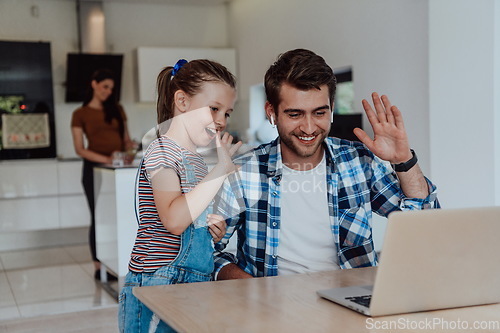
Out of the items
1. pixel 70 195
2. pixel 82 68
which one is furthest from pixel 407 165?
pixel 82 68

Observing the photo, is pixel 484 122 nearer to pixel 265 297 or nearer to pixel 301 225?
pixel 301 225

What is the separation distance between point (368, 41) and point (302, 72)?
2.46 metres

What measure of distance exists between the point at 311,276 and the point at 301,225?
14.7 inches

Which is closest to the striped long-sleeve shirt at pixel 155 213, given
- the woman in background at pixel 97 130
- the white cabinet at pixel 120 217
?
the white cabinet at pixel 120 217

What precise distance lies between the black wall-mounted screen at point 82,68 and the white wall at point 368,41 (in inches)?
57.3

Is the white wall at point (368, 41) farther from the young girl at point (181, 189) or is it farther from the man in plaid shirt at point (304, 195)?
the young girl at point (181, 189)

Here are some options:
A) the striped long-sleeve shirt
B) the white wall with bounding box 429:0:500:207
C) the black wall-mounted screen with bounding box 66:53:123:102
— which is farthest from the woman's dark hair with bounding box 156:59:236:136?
the black wall-mounted screen with bounding box 66:53:123:102

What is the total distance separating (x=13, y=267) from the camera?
4.92m

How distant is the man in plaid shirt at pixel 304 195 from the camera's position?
5.80ft

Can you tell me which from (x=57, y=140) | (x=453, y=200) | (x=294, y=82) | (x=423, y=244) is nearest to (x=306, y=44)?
(x=453, y=200)

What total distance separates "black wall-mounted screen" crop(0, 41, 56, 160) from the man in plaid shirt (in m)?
4.49

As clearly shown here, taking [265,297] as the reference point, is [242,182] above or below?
above

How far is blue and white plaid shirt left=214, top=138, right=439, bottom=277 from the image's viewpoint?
5.79 ft

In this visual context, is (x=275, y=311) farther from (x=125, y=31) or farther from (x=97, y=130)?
(x=125, y=31)
